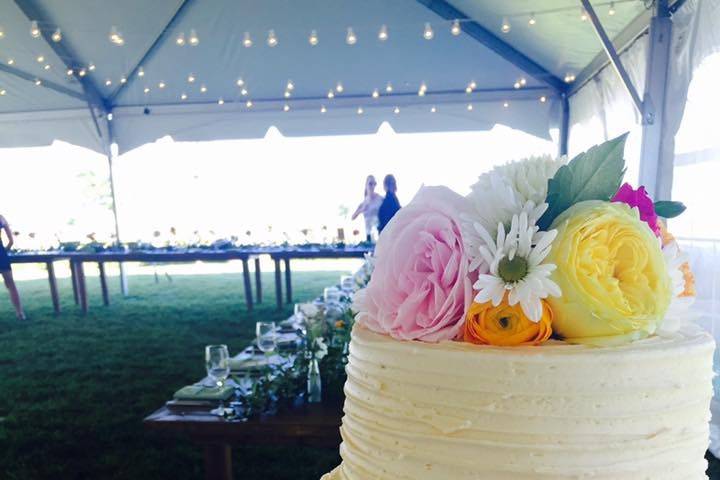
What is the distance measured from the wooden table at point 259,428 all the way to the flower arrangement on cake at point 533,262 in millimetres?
1404

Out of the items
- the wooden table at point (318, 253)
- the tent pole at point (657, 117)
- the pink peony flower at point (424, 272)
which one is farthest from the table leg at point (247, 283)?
the pink peony flower at point (424, 272)

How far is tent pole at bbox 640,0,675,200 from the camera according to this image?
16.0ft

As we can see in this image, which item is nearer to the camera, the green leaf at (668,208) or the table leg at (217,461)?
the green leaf at (668,208)

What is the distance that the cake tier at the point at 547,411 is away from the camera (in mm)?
→ 597

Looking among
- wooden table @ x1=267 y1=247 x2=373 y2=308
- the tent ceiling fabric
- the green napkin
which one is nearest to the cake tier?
the green napkin

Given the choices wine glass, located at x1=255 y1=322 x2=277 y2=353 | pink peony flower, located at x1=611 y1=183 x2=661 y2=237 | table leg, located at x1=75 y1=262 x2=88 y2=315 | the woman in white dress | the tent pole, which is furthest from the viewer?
the woman in white dress

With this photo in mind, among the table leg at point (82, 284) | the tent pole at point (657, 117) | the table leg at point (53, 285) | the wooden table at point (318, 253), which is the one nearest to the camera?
the tent pole at point (657, 117)

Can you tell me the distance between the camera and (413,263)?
619 millimetres

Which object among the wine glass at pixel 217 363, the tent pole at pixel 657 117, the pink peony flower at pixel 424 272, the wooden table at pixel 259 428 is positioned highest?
the tent pole at pixel 657 117

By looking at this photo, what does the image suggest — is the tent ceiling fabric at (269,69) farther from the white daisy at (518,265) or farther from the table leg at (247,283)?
the white daisy at (518,265)

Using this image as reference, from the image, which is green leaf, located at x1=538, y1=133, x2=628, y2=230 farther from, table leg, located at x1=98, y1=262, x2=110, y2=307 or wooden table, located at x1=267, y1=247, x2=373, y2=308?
table leg, located at x1=98, y1=262, x2=110, y2=307

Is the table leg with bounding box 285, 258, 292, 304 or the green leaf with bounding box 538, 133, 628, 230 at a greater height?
the green leaf with bounding box 538, 133, 628, 230

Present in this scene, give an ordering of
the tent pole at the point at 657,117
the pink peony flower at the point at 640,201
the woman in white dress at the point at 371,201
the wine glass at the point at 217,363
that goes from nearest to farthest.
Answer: the pink peony flower at the point at 640,201, the wine glass at the point at 217,363, the tent pole at the point at 657,117, the woman in white dress at the point at 371,201

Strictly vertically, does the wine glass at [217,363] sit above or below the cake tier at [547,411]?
below
